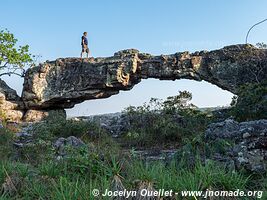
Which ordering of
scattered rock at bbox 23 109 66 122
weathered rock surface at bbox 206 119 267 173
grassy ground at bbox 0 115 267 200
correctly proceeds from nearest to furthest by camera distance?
grassy ground at bbox 0 115 267 200 < weathered rock surface at bbox 206 119 267 173 < scattered rock at bbox 23 109 66 122

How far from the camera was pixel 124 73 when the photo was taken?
20172 mm

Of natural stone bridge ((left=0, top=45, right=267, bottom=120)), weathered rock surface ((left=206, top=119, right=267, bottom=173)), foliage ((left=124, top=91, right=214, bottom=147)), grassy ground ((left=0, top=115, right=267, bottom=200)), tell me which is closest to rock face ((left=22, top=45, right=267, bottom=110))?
natural stone bridge ((left=0, top=45, right=267, bottom=120))

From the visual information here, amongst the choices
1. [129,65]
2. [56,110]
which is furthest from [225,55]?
[56,110]

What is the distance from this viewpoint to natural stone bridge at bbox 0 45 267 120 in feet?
61.1

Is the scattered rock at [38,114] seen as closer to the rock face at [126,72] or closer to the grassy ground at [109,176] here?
the rock face at [126,72]

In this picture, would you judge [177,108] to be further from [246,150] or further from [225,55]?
[246,150]

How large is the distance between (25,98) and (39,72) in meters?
1.89

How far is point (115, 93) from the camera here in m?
21.5

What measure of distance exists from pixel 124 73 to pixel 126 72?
0.14 m
